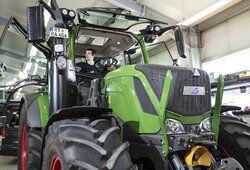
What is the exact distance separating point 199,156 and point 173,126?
0.27 m

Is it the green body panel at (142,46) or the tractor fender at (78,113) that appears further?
Answer: the green body panel at (142,46)

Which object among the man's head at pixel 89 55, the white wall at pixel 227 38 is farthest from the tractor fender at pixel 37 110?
the white wall at pixel 227 38

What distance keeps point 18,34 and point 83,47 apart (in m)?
0.86

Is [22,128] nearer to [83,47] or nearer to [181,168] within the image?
[83,47]

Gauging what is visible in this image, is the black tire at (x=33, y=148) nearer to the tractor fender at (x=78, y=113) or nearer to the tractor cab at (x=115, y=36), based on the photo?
the tractor fender at (x=78, y=113)

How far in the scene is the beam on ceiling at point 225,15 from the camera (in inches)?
319

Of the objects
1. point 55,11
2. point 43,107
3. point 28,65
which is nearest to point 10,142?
point 28,65

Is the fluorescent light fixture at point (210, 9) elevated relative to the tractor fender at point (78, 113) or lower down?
elevated

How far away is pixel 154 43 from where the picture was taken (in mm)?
3521

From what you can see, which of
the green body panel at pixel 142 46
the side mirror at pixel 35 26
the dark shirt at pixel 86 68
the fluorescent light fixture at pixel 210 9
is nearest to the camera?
the side mirror at pixel 35 26

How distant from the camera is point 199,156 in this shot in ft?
6.52

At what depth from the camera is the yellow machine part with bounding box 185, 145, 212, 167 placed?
193 cm

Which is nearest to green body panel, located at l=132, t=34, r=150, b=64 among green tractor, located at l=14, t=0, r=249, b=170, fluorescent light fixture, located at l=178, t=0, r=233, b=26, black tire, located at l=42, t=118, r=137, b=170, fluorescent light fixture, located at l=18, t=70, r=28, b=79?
green tractor, located at l=14, t=0, r=249, b=170

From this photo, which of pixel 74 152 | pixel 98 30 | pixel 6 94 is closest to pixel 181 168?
pixel 74 152
